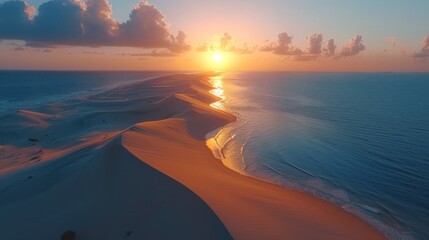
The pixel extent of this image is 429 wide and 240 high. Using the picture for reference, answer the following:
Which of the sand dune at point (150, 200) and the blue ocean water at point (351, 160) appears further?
the blue ocean water at point (351, 160)

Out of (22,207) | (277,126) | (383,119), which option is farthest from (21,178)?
(383,119)

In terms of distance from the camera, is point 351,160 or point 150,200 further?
point 351,160

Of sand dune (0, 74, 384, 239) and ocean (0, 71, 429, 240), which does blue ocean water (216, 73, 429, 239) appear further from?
sand dune (0, 74, 384, 239)

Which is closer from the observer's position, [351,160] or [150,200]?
[150,200]

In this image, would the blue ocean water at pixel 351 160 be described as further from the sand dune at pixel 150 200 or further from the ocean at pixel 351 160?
the sand dune at pixel 150 200

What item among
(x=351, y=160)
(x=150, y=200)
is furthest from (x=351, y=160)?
(x=150, y=200)

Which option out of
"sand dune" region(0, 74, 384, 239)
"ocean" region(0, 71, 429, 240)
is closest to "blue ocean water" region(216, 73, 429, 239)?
"ocean" region(0, 71, 429, 240)

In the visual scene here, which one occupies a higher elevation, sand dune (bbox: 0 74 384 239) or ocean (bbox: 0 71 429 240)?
sand dune (bbox: 0 74 384 239)

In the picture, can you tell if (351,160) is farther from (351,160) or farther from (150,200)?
(150,200)

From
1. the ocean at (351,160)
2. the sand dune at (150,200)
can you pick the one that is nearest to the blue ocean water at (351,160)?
the ocean at (351,160)

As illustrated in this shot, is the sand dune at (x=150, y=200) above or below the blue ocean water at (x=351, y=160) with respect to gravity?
above

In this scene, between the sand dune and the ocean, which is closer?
the sand dune

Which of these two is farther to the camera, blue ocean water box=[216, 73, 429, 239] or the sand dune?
blue ocean water box=[216, 73, 429, 239]

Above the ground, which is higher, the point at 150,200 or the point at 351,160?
the point at 150,200
